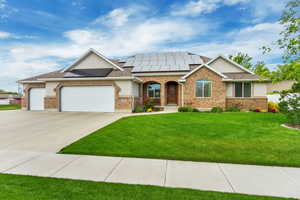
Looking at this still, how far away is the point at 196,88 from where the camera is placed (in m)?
14.8

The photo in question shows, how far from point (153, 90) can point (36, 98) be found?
14.2 meters

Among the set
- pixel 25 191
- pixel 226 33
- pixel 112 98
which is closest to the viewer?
pixel 25 191

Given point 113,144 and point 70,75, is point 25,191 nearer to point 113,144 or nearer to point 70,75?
point 113,144

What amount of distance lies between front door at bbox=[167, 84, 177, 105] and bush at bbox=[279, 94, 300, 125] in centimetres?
1098

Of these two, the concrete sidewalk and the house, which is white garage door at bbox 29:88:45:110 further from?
the concrete sidewalk

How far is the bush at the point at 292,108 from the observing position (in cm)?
786

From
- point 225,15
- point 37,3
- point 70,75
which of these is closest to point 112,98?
point 70,75

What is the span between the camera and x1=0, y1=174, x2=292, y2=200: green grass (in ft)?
7.97

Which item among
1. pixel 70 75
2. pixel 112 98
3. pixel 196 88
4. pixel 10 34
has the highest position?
pixel 10 34

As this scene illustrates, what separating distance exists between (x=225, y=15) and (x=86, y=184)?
2026 cm

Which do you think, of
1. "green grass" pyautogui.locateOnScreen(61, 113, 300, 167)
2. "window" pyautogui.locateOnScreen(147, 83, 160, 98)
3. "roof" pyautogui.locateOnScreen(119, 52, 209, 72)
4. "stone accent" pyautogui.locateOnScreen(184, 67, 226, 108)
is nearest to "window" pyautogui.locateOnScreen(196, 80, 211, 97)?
"stone accent" pyautogui.locateOnScreen(184, 67, 226, 108)

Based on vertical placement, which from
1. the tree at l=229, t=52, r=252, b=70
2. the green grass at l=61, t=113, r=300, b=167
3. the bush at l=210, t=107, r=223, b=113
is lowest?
the green grass at l=61, t=113, r=300, b=167

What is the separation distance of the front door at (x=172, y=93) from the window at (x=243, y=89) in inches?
269

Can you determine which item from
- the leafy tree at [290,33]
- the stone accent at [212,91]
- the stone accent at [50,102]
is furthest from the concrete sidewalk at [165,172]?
the stone accent at [50,102]
